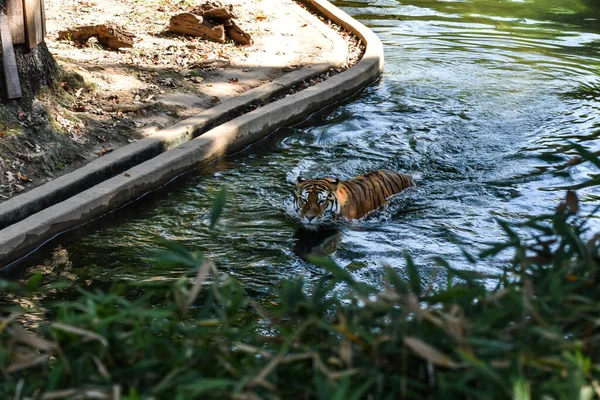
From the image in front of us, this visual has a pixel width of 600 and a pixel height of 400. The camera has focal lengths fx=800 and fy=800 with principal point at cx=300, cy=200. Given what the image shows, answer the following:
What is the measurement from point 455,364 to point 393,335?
14 cm

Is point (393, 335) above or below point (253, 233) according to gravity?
above

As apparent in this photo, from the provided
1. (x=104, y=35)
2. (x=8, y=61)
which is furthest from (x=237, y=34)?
(x=8, y=61)

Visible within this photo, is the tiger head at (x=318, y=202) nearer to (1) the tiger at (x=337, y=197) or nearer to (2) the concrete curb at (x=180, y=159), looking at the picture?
(1) the tiger at (x=337, y=197)

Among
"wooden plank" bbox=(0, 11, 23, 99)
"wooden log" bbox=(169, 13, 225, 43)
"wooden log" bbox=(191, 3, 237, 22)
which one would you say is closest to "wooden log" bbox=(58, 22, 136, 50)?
"wooden log" bbox=(169, 13, 225, 43)

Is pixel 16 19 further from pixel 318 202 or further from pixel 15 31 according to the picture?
pixel 318 202

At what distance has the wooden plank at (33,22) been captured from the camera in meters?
6.68

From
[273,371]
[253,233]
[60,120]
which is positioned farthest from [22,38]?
[273,371]

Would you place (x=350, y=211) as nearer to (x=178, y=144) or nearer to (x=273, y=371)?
(x=178, y=144)

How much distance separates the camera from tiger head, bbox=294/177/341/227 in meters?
5.77

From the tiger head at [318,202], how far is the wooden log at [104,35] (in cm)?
430

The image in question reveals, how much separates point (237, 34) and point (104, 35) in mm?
1893

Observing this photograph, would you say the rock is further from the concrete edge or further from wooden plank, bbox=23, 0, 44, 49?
wooden plank, bbox=23, 0, 44, 49

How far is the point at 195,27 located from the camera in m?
10.2

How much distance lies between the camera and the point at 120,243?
571cm
